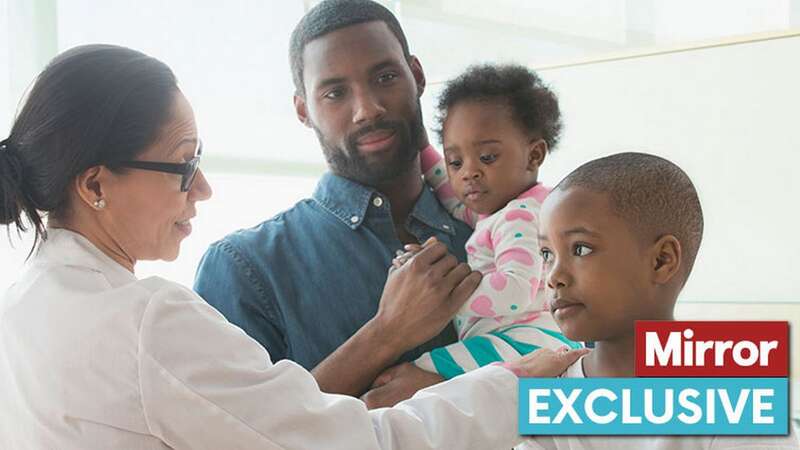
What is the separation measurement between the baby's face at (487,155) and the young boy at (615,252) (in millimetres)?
300

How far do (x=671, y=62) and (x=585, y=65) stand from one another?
0.27 meters

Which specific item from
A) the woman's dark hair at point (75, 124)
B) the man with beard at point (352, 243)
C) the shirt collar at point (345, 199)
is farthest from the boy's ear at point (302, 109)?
the woman's dark hair at point (75, 124)

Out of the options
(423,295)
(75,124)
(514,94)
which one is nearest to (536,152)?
(514,94)

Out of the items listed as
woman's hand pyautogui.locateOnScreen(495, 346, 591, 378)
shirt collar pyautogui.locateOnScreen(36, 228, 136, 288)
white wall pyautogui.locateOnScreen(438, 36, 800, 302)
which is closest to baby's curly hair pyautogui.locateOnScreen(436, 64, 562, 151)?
woman's hand pyautogui.locateOnScreen(495, 346, 591, 378)

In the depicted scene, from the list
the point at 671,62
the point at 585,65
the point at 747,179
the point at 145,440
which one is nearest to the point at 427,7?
the point at 585,65

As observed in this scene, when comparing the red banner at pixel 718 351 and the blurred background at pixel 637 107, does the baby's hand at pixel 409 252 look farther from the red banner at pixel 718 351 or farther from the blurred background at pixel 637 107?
the blurred background at pixel 637 107

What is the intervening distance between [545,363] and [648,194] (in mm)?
264

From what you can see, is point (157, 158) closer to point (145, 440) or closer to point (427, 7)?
point (145, 440)

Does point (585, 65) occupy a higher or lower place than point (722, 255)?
higher

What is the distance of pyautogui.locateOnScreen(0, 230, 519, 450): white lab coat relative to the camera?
40.8 inches

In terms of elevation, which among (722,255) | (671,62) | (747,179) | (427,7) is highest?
(427,7)

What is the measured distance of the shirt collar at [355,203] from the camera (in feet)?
5.17

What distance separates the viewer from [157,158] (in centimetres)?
117

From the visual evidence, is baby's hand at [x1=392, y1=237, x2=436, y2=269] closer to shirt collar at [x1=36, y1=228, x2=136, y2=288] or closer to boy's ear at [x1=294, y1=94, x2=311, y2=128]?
boy's ear at [x1=294, y1=94, x2=311, y2=128]
